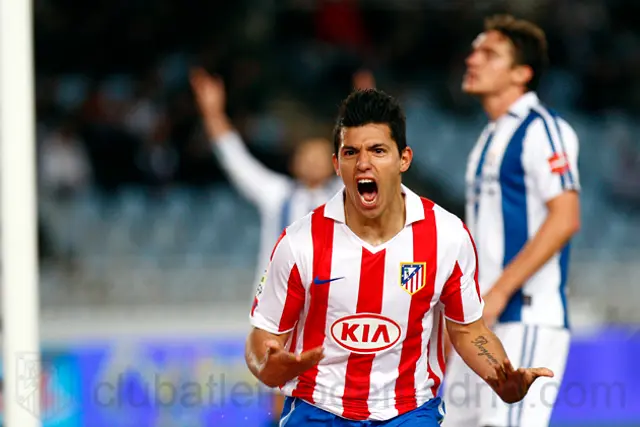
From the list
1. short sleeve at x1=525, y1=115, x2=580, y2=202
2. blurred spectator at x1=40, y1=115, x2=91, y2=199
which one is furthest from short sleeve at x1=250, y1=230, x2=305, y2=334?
blurred spectator at x1=40, y1=115, x2=91, y2=199

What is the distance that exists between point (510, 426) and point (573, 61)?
821 cm

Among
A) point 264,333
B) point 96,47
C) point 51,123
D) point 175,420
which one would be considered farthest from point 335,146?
point 96,47

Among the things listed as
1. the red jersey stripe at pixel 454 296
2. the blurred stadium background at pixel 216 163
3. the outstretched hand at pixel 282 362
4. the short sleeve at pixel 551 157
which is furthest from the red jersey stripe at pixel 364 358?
the blurred stadium background at pixel 216 163

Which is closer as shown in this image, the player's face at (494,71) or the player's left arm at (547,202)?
the player's left arm at (547,202)

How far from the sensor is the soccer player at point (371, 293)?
3309mm

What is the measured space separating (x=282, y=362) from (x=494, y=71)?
78.5 inches

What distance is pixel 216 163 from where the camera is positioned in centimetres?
1013

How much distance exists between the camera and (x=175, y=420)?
7039 millimetres

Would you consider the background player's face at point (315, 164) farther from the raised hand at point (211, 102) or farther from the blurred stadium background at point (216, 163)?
the blurred stadium background at point (216, 163)

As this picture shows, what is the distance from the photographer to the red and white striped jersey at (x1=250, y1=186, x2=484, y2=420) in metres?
3.36

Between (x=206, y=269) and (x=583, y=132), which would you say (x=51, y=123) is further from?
(x=583, y=132)

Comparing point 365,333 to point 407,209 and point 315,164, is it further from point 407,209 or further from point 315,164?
point 315,164

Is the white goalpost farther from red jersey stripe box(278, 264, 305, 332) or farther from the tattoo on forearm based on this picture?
the tattoo on forearm

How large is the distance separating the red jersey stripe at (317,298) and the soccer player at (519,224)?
956mm
